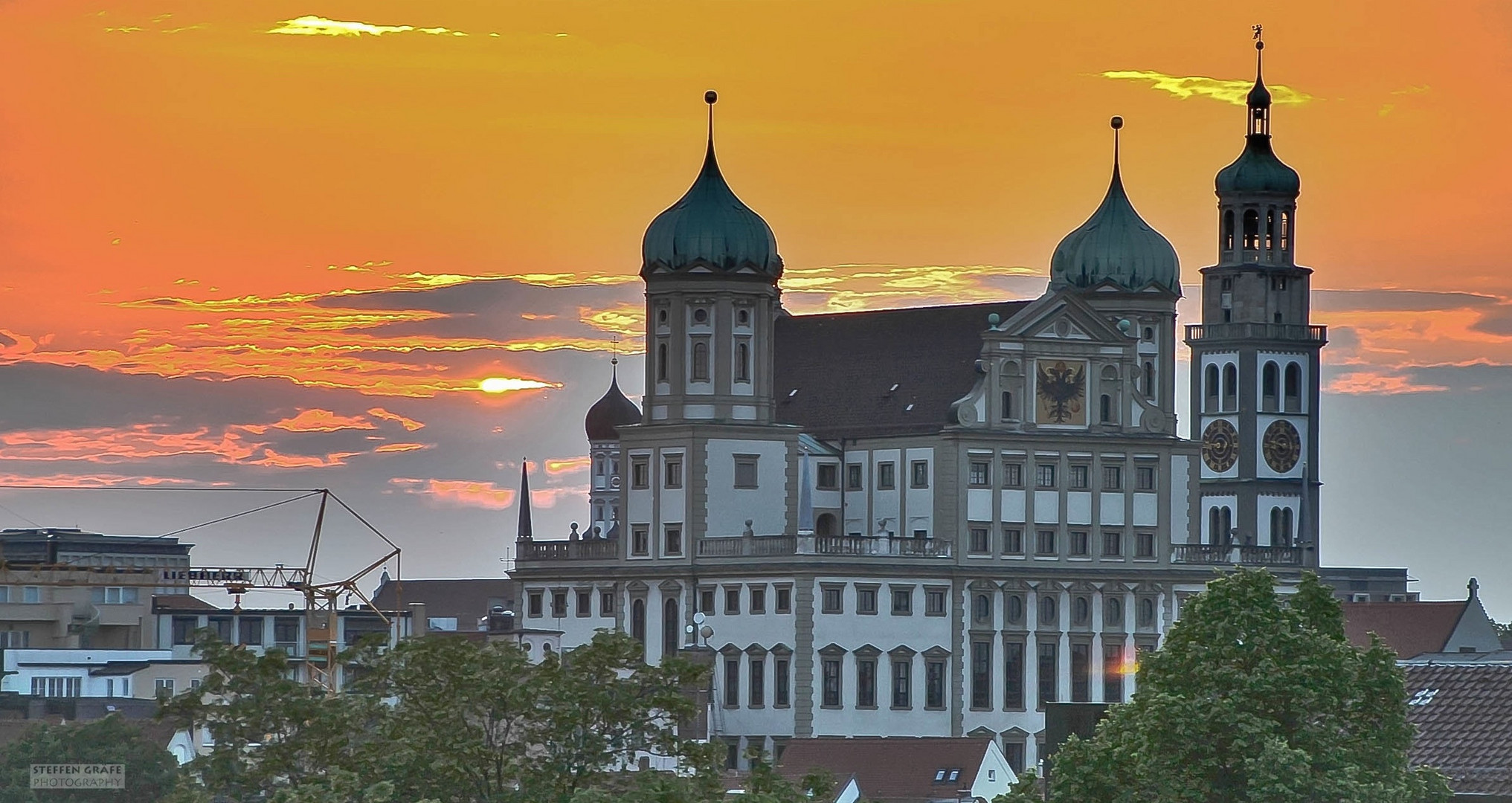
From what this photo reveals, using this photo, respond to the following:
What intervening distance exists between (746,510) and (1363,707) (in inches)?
3718

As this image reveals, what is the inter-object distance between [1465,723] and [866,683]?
8406 centimetres

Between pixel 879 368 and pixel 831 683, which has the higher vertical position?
pixel 879 368

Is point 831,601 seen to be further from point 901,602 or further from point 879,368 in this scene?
point 879,368

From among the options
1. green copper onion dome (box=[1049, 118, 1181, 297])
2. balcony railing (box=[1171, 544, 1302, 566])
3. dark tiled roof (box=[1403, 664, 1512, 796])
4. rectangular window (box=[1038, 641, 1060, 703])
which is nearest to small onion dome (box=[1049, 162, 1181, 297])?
green copper onion dome (box=[1049, 118, 1181, 297])

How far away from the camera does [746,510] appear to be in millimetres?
170750

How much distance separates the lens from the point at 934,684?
169125 millimetres

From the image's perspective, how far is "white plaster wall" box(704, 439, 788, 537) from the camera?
558 ft


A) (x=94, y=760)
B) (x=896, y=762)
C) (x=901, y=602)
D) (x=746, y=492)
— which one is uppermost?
(x=746, y=492)

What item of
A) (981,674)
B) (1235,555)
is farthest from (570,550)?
(1235,555)

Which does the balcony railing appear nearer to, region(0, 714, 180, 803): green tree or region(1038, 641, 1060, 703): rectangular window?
region(1038, 641, 1060, 703): rectangular window

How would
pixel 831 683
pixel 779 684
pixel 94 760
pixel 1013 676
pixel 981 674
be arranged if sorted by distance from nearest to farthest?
pixel 94 760, pixel 831 683, pixel 779 684, pixel 981 674, pixel 1013 676

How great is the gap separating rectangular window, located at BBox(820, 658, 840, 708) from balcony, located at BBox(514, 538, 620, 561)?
Answer: 1199 centimetres

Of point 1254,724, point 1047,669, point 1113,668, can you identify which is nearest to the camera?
point 1254,724

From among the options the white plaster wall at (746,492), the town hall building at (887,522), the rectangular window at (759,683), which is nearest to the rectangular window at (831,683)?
the town hall building at (887,522)
